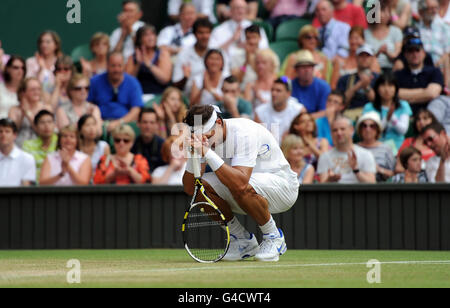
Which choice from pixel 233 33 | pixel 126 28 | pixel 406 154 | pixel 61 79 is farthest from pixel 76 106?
pixel 406 154

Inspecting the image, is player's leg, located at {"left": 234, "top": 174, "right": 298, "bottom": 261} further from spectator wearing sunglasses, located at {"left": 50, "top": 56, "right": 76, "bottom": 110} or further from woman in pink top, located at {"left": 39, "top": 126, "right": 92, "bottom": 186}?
spectator wearing sunglasses, located at {"left": 50, "top": 56, "right": 76, "bottom": 110}

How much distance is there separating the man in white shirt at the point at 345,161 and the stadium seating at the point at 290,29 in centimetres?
266

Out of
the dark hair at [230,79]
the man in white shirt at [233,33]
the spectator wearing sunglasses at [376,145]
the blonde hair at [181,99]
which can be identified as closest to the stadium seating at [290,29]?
the man in white shirt at [233,33]

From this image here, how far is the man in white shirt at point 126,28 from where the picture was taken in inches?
547

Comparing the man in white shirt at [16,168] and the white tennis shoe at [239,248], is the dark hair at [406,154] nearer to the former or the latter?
the white tennis shoe at [239,248]

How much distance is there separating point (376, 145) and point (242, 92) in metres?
2.38

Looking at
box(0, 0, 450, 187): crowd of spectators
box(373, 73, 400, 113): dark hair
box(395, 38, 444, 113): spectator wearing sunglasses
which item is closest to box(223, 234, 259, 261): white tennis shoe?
box(0, 0, 450, 187): crowd of spectators

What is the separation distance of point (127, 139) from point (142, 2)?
365cm

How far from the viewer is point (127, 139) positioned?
38.4ft

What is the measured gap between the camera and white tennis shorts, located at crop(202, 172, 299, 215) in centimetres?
779

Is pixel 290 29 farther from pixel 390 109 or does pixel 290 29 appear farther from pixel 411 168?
pixel 411 168
